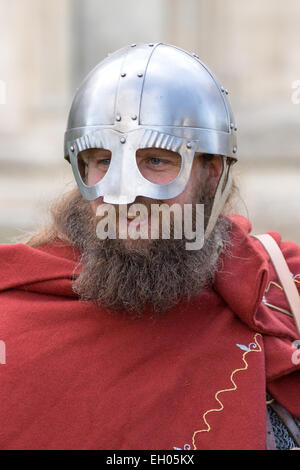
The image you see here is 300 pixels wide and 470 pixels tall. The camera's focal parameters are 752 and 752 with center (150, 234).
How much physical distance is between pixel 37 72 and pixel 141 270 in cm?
436

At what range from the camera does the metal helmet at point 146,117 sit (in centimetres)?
252

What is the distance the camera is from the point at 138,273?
8.63 ft

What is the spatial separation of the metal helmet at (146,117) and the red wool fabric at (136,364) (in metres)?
0.32

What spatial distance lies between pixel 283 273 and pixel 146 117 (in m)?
0.81

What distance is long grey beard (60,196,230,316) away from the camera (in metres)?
2.58

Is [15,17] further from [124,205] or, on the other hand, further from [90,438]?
[90,438]

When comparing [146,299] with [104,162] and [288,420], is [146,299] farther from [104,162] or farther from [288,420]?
[288,420]

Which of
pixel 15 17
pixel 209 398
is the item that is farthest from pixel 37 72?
pixel 209 398

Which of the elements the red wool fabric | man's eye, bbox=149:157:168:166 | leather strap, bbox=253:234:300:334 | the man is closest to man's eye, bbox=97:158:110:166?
the man

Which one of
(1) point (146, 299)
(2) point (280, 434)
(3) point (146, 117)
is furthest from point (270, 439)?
(3) point (146, 117)

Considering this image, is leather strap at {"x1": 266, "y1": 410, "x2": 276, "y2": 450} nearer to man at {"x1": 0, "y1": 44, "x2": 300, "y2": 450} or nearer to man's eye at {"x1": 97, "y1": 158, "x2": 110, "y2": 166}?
man at {"x1": 0, "y1": 44, "x2": 300, "y2": 450}

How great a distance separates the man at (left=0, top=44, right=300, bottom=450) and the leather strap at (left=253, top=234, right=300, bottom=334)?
5cm

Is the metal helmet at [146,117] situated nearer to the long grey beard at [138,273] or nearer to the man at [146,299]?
the man at [146,299]

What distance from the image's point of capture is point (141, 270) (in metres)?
2.63
